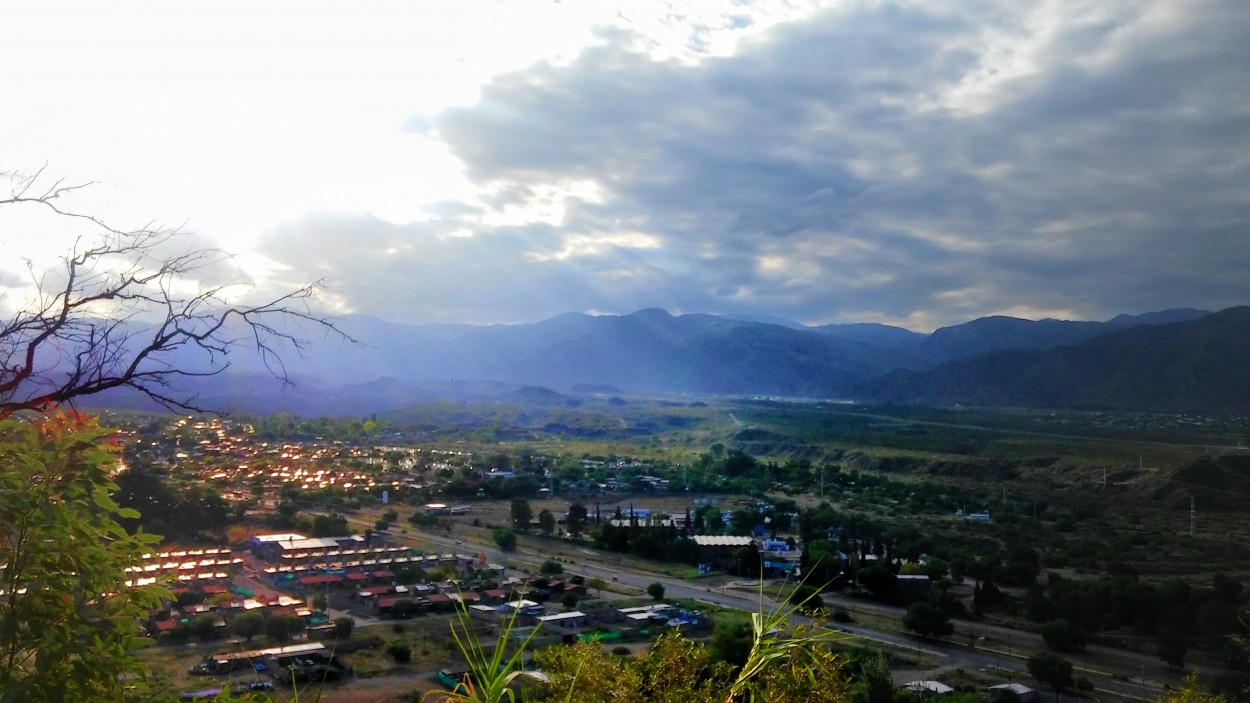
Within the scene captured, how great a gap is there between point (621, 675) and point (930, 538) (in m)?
34.0

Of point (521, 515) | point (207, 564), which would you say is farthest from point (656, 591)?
point (521, 515)

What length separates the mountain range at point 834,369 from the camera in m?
69.4

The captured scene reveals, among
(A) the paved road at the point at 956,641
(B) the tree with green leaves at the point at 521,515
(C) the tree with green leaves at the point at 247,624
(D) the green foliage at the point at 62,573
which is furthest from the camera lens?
(B) the tree with green leaves at the point at 521,515

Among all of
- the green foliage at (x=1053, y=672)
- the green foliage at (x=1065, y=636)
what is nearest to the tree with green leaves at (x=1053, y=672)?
the green foliage at (x=1053, y=672)

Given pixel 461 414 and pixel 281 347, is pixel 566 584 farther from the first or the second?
pixel 461 414

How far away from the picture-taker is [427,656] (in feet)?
56.3

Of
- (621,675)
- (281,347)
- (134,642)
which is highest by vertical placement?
(281,347)

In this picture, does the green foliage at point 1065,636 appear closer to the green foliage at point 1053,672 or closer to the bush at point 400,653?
the green foliage at point 1053,672

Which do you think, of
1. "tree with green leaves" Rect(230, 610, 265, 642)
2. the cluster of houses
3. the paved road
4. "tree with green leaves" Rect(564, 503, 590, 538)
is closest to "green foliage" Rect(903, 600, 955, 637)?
the paved road

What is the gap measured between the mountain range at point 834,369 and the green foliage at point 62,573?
122cm

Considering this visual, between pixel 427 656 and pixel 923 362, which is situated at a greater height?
pixel 923 362

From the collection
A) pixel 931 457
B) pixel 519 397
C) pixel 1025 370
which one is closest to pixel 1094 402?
pixel 1025 370

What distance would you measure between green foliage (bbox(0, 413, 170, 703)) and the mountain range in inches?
48.2

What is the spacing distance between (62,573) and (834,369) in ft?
538
